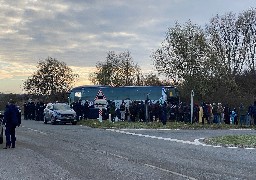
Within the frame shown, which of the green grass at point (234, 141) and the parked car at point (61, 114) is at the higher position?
the parked car at point (61, 114)

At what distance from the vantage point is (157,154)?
55.5 ft

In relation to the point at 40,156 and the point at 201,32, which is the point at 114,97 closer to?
the point at 201,32

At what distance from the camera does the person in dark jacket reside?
20109 mm

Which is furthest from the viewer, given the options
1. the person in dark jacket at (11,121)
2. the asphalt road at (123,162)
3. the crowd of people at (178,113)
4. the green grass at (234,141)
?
the crowd of people at (178,113)

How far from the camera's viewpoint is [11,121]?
2017cm

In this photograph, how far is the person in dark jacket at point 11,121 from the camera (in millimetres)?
20109

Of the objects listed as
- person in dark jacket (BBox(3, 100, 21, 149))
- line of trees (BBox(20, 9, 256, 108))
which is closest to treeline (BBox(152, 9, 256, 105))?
line of trees (BBox(20, 9, 256, 108))

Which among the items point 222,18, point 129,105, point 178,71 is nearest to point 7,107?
point 129,105

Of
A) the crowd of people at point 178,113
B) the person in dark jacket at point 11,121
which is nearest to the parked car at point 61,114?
the crowd of people at point 178,113

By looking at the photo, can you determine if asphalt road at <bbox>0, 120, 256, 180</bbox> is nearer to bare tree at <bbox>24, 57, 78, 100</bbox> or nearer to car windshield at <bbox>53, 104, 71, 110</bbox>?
car windshield at <bbox>53, 104, 71, 110</bbox>

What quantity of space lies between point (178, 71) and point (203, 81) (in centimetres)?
312

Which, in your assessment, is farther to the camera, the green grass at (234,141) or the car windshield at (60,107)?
the car windshield at (60,107)

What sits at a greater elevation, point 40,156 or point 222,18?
point 222,18

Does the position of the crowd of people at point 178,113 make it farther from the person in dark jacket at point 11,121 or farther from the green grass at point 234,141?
the person in dark jacket at point 11,121
